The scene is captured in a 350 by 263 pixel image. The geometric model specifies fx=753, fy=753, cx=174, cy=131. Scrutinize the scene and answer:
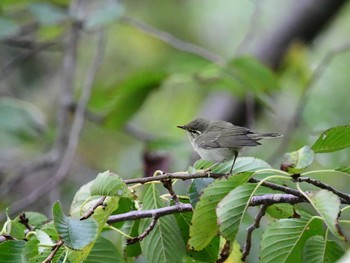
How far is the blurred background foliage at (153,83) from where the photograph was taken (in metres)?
4.39

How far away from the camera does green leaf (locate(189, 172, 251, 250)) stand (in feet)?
5.24

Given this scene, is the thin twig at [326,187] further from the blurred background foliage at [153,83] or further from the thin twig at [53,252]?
the blurred background foliage at [153,83]

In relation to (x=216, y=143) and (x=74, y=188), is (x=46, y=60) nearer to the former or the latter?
(x=74, y=188)

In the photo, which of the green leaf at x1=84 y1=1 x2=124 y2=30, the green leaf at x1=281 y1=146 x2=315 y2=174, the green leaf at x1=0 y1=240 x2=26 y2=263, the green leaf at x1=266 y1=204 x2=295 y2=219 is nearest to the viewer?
the green leaf at x1=281 y1=146 x2=315 y2=174

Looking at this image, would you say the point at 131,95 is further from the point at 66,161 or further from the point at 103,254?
the point at 103,254

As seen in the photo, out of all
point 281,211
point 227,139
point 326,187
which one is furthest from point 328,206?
point 227,139

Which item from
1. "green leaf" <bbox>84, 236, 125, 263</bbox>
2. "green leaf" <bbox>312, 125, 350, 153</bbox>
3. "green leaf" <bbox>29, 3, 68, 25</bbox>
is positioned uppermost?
"green leaf" <bbox>29, 3, 68, 25</bbox>

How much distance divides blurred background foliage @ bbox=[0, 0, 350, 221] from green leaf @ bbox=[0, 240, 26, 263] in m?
1.49

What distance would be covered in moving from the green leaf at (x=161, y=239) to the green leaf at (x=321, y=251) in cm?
33

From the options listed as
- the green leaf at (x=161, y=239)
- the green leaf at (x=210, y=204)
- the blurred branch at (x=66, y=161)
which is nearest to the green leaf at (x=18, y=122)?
the blurred branch at (x=66, y=161)

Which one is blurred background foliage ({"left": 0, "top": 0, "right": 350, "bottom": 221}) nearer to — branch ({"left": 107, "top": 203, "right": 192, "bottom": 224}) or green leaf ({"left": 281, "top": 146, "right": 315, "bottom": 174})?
branch ({"left": 107, "top": 203, "right": 192, "bottom": 224})

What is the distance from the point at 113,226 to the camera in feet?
6.16

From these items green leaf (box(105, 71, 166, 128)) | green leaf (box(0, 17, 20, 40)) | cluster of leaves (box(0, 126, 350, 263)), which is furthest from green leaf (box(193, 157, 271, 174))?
green leaf (box(0, 17, 20, 40))

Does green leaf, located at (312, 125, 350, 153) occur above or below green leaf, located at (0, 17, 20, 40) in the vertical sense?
below
